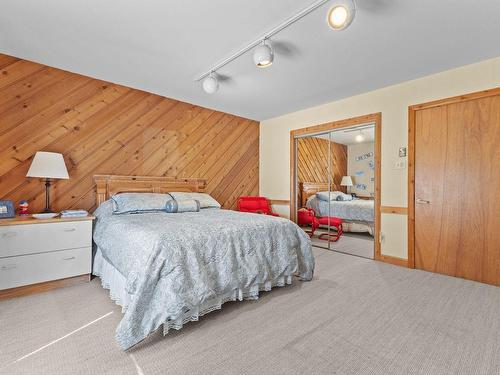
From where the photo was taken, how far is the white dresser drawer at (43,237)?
2223 millimetres

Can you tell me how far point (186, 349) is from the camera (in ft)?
5.19

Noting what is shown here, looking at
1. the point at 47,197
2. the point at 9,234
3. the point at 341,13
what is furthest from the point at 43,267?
the point at 341,13

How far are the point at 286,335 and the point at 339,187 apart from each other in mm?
2835

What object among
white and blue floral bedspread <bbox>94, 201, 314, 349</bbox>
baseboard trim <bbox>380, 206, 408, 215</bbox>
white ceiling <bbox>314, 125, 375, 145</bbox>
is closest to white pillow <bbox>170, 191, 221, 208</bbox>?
white and blue floral bedspread <bbox>94, 201, 314, 349</bbox>

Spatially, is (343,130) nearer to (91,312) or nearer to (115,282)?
(115,282)

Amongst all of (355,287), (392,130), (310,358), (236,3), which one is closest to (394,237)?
(355,287)

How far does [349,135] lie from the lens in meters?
3.90

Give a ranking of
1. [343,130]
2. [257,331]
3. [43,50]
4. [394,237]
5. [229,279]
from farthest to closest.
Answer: [343,130]
[394,237]
[43,50]
[229,279]
[257,331]

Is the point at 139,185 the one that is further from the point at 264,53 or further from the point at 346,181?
the point at 346,181

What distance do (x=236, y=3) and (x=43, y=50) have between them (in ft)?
6.97

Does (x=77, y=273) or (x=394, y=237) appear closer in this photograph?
(x=77, y=273)

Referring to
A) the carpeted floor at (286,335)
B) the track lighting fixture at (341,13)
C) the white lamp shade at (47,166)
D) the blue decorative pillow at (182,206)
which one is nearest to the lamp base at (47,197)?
the white lamp shade at (47,166)

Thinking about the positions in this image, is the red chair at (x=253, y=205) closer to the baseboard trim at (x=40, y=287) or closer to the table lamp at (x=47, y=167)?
the baseboard trim at (x=40, y=287)

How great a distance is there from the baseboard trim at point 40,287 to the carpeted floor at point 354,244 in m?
3.41
